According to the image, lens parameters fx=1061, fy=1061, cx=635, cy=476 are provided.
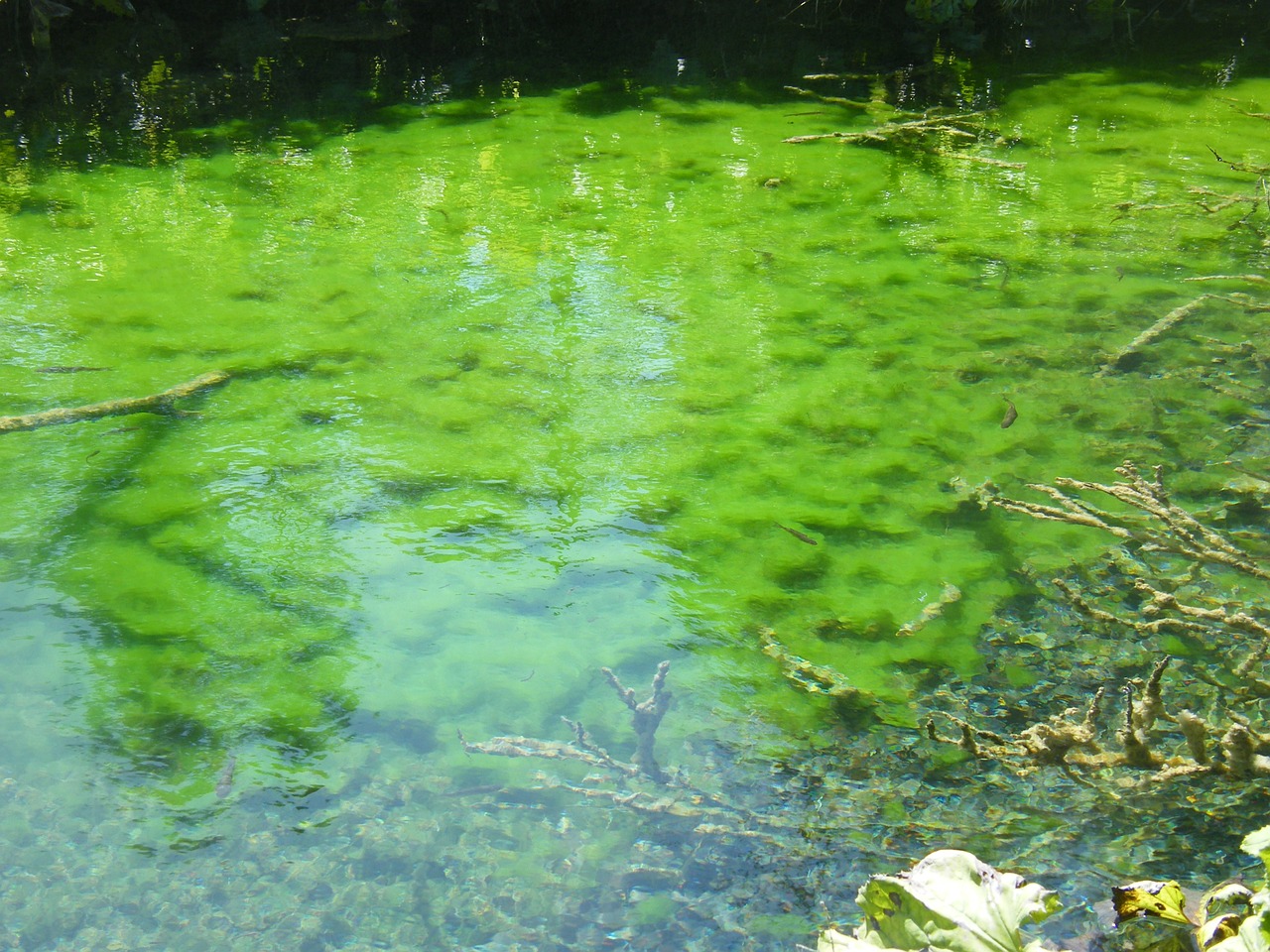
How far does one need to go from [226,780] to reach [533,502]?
3.13 feet

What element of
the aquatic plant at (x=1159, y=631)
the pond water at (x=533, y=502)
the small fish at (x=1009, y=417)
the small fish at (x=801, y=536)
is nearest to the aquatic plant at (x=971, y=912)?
the pond water at (x=533, y=502)

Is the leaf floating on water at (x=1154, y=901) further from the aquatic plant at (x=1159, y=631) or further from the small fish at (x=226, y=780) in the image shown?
the small fish at (x=226, y=780)

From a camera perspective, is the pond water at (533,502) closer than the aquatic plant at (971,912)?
No

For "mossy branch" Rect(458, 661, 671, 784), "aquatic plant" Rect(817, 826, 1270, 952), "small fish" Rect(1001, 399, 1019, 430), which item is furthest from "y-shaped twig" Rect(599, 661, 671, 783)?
"small fish" Rect(1001, 399, 1019, 430)

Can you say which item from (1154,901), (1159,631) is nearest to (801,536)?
(1159,631)

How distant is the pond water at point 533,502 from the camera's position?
5.26ft

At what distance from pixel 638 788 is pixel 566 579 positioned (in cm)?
60

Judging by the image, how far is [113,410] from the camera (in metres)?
2.77

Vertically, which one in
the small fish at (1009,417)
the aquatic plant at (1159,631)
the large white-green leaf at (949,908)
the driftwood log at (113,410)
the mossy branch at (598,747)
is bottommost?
the mossy branch at (598,747)

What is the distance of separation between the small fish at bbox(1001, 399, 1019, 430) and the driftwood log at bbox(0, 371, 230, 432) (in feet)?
6.92

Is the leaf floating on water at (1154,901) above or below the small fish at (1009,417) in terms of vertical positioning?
below

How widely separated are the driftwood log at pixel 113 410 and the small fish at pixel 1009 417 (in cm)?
211

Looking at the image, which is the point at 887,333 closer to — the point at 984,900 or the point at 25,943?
the point at 984,900

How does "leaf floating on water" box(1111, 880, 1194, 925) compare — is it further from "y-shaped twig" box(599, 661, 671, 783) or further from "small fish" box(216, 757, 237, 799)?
"small fish" box(216, 757, 237, 799)
